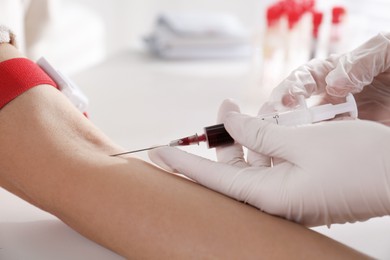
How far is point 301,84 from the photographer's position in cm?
105

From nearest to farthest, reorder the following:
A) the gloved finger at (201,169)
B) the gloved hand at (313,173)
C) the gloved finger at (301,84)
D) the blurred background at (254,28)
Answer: the gloved hand at (313,173), the gloved finger at (201,169), the gloved finger at (301,84), the blurred background at (254,28)

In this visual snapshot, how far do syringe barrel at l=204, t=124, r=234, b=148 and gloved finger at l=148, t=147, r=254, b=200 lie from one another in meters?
0.05

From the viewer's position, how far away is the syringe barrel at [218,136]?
99 cm

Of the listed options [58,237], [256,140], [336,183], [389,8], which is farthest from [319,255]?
[389,8]

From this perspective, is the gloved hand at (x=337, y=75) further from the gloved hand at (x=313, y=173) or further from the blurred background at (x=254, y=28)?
the blurred background at (x=254, y=28)

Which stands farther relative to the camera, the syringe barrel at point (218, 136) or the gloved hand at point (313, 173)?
the syringe barrel at point (218, 136)

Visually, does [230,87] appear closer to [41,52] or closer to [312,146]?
[41,52]

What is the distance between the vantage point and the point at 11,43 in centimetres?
110

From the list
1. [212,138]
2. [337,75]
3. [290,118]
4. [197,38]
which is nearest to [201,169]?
[212,138]

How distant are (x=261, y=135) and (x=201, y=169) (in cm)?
12

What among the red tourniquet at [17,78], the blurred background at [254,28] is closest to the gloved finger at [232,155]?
the red tourniquet at [17,78]

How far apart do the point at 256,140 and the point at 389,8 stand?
194 cm

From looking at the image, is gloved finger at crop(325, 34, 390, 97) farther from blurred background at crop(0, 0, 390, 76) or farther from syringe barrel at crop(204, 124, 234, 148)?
blurred background at crop(0, 0, 390, 76)

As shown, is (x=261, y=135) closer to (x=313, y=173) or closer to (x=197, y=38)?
(x=313, y=173)
